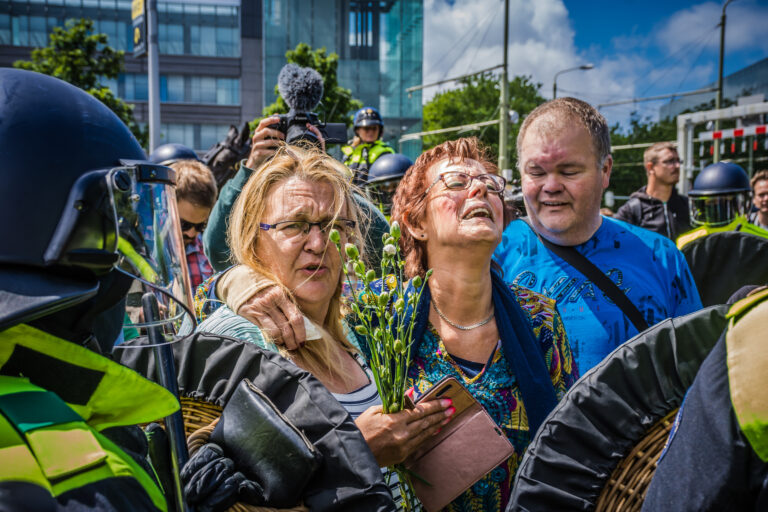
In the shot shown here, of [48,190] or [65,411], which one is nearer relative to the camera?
[65,411]

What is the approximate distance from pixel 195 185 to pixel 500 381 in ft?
8.97

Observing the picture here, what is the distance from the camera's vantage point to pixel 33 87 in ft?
3.80

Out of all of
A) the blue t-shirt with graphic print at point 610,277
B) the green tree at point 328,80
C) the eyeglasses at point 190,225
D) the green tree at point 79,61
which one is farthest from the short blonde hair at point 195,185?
the green tree at point 328,80

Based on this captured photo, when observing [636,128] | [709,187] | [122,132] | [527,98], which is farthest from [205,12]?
[122,132]

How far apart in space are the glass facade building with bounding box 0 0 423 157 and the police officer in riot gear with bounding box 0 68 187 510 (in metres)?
35.0

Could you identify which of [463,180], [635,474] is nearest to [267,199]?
[463,180]

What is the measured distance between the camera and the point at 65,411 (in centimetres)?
90

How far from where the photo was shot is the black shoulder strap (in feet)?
8.79

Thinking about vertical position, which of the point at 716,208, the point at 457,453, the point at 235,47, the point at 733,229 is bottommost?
the point at 457,453

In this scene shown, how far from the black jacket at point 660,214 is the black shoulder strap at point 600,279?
14.2 feet

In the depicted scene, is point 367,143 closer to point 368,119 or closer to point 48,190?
point 368,119

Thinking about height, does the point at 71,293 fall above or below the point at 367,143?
below

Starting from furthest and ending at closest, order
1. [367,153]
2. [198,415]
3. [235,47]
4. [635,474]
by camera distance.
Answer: [235,47] < [367,153] < [198,415] < [635,474]

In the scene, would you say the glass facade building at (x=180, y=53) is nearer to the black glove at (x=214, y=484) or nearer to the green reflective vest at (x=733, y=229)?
the green reflective vest at (x=733, y=229)
